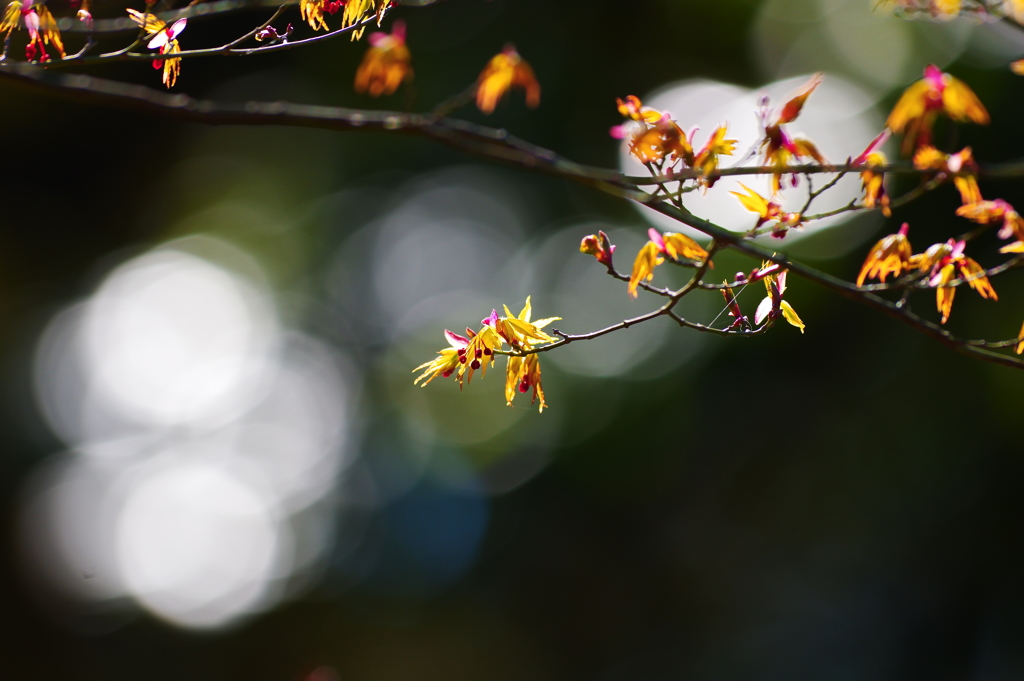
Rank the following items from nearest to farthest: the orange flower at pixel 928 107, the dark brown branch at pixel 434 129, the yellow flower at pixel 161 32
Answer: the dark brown branch at pixel 434 129 < the orange flower at pixel 928 107 < the yellow flower at pixel 161 32

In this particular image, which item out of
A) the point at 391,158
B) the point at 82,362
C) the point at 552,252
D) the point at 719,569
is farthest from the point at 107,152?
the point at 719,569

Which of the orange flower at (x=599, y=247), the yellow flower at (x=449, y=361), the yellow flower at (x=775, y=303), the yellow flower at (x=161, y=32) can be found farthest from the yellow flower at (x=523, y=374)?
the yellow flower at (x=161, y=32)

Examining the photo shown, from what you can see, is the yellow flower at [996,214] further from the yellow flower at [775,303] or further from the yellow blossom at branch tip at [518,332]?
the yellow blossom at branch tip at [518,332]

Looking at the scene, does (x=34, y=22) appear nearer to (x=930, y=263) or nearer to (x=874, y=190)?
(x=874, y=190)

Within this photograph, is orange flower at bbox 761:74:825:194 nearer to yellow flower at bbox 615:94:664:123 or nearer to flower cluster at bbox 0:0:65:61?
yellow flower at bbox 615:94:664:123

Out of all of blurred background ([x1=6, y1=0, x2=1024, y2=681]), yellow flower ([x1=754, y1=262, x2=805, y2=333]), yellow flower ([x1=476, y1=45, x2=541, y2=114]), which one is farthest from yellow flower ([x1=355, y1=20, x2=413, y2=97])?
blurred background ([x1=6, y1=0, x2=1024, y2=681])

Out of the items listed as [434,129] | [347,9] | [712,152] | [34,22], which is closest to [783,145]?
[712,152]
